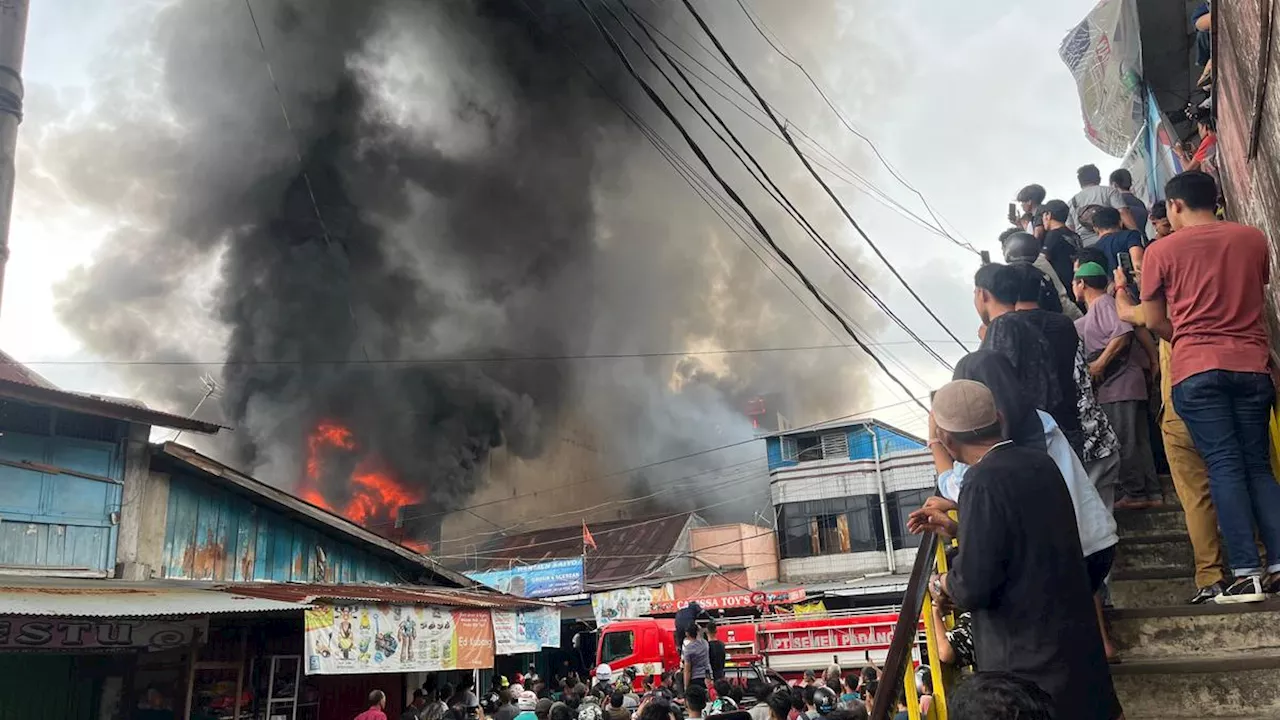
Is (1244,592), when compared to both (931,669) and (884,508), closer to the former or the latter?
(931,669)

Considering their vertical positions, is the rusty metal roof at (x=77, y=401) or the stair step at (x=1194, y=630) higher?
the rusty metal roof at (x=77, y=401)

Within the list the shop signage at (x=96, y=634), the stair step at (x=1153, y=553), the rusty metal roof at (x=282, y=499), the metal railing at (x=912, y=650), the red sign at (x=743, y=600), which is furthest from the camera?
the red sign at (x=743, y=600)

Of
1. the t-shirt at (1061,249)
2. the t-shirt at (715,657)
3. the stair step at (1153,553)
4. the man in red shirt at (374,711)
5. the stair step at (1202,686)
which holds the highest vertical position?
the t-shirt at (1061,249)

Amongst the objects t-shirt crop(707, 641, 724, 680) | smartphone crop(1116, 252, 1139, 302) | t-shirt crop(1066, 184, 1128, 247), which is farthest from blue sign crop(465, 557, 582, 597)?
smartphone crop(1116, 252, 1139, 302)

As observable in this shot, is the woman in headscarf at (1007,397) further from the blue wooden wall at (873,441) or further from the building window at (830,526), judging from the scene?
the blue wooden wall at (873,441)

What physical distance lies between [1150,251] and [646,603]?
25.6 metres

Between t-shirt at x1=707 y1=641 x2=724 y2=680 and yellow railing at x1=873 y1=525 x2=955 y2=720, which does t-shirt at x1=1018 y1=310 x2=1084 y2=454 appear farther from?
t-shirt at x1=707 y1=641 x2=724 y2=680

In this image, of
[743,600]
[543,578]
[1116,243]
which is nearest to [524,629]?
[1116,243]

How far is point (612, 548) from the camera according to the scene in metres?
34.7

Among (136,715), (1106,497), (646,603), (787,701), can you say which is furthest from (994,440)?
(646,603)

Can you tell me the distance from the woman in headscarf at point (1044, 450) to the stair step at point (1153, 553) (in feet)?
4.29

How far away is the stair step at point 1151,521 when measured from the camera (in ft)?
16.6

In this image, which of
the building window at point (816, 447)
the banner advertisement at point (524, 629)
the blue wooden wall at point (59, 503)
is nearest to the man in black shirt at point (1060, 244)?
the banner advertisement at point (524, 629)

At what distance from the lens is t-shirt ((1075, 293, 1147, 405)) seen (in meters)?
5.36
